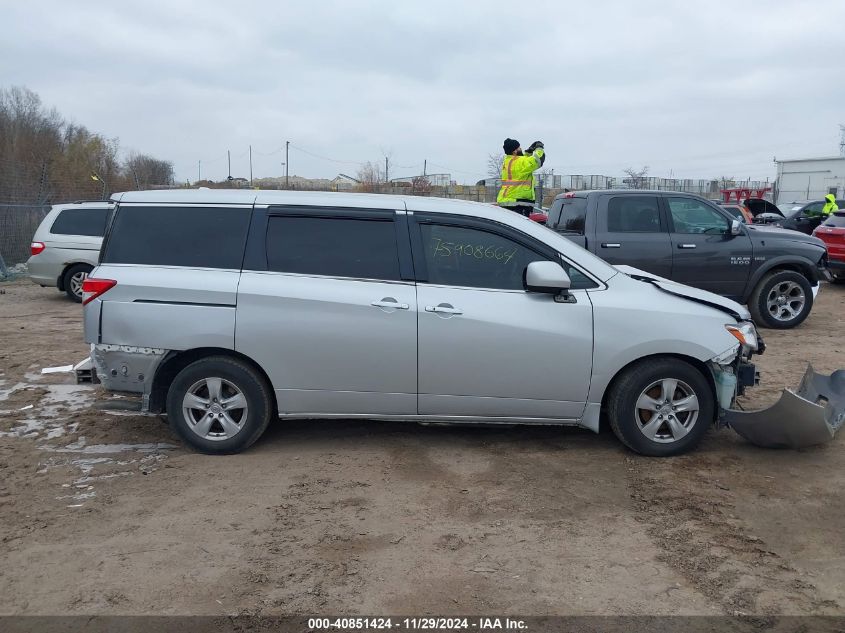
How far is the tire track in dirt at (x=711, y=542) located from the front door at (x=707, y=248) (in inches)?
189

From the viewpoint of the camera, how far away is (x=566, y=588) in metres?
3.47

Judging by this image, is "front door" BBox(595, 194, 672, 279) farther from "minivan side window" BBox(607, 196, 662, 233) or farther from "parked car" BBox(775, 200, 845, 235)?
"parked car" BBox(775, 200, 845, 235)

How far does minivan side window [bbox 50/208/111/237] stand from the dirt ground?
25.5ft

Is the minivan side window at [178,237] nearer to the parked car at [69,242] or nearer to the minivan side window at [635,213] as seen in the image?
the minivan side window at [635,213]

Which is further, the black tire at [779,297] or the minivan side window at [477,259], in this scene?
the black tire at [779,297]

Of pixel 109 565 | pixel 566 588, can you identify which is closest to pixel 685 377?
pixel 566 588

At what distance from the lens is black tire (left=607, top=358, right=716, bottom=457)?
4.98m

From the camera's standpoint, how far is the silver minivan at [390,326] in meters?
4.98

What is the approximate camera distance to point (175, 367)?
5.27 meters

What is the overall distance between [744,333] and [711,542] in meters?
1.79

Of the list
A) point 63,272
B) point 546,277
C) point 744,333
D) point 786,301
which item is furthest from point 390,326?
point 63,272

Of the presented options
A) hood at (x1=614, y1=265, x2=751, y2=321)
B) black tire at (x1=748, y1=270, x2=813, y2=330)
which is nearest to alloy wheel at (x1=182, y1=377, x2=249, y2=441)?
hood at (x1=614, y1=265, x2=751, y2=321)

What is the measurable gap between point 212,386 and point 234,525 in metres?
1.26

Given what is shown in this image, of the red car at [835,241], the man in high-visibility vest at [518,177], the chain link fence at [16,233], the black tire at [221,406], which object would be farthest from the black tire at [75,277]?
the red car at [835,241]
